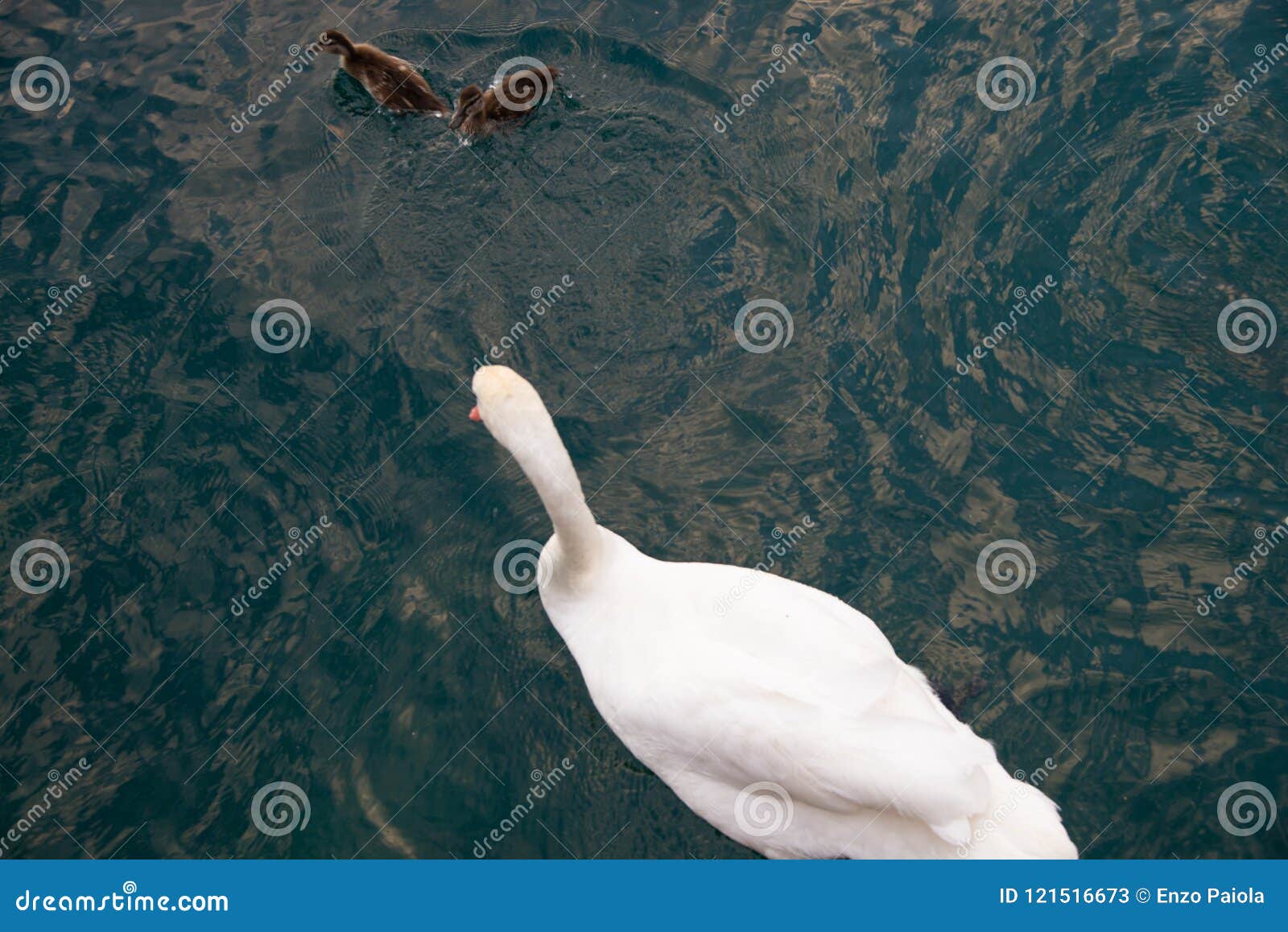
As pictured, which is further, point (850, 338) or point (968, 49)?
point (968, 49)

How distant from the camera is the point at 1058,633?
6926 millimetres

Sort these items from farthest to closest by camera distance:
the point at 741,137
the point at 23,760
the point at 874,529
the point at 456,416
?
the point at 741,137, the point at 456,416, the point at 874,529, the point at 23,760

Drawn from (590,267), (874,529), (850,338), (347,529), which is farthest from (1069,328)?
(347,529)

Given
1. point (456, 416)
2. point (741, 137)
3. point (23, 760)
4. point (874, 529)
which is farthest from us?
point (741, 137)

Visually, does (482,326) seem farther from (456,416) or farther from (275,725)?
(275,725)

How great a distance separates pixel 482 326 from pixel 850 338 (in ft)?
9.28
